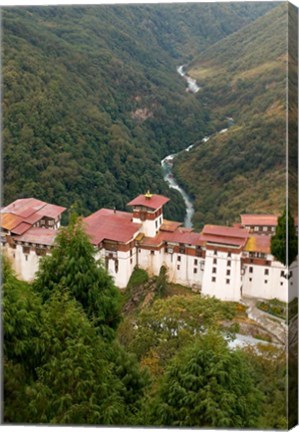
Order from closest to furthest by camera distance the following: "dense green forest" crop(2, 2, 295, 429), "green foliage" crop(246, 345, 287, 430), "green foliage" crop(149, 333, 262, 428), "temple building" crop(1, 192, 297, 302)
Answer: "green foliage" crop(149, 333, 262, 428)
"dense green forest" crop(2, 2, 295, 429)
"green foliage" crop(246, 345, 287, 430)
"temple building" crop(1, 192, 297, 302)

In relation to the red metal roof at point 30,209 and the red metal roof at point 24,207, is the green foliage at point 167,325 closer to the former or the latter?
the red metal roof at point 30,209

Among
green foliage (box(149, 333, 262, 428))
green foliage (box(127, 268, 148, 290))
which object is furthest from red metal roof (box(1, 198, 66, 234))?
green foliage (box(149, 333, 262, 428))

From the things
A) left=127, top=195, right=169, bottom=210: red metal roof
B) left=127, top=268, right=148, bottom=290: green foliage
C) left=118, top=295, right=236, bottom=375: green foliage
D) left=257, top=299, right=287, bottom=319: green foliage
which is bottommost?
left=118, top=295, right=236, bottom=375: green foliage

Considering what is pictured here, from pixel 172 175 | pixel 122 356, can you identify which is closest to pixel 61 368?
pixel 122 356

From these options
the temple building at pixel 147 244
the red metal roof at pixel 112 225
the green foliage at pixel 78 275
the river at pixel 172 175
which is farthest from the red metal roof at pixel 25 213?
the river at pixel 172 175

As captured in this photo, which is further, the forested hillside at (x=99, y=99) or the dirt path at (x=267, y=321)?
the forested hillside at (x=99, y=99)

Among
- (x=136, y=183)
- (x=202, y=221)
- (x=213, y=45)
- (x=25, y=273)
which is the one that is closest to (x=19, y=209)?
(x=25, y=273)

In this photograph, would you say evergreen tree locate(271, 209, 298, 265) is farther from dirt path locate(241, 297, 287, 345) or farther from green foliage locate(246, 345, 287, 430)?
green foliage locate(246, 345, 287, 430)
